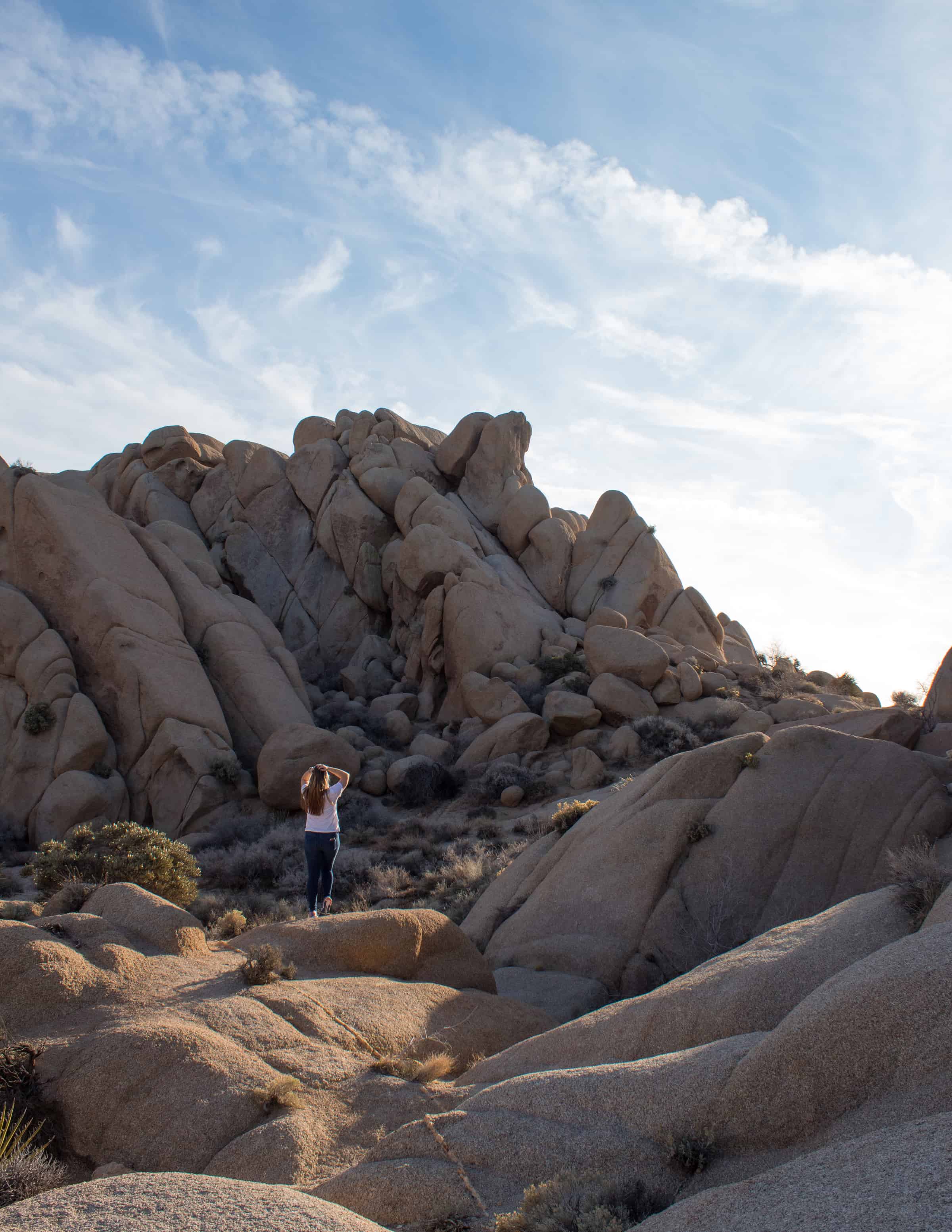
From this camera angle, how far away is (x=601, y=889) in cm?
1309

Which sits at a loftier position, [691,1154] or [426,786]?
[426,786]

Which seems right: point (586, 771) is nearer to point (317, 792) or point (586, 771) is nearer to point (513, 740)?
point (513, 740)

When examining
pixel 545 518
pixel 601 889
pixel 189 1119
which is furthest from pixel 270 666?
pixel 189 1119

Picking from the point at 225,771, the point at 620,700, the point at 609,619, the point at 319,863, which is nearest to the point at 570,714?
the point at 620,700

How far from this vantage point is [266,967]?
8.98m

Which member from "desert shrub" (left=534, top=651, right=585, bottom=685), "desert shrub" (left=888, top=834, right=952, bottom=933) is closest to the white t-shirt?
"desert shrub" (left=888, top=834, right=952, bottom=933)

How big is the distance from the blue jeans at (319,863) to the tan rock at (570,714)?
600 inches

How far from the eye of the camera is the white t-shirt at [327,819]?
12.6 meters

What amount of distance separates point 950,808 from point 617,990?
5.52 metres

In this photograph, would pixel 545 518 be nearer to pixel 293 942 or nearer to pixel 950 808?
pixel 950 808

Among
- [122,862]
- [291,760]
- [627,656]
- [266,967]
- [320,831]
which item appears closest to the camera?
[266,967]

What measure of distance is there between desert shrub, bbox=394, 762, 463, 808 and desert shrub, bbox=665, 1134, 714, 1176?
20.8m

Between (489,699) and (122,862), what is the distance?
56.7ft

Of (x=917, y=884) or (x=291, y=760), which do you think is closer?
(x=917, y=884)
